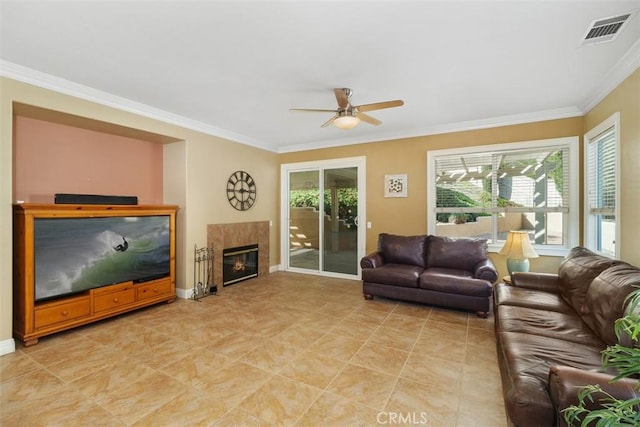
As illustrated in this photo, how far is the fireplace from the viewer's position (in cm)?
497

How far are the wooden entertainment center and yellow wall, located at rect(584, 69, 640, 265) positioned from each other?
519cm

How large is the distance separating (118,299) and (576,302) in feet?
15.8

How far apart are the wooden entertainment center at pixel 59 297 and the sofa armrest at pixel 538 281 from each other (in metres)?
4.58

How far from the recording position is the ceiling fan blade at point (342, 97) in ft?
9.31

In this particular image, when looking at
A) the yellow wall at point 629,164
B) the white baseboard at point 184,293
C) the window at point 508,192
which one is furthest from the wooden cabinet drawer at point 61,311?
the yellow wall at point 629,164

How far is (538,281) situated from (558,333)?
1.25 meters

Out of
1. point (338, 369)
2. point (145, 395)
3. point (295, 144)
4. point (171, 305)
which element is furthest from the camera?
point (295, 144)

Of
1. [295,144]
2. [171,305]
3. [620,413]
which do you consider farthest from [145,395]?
[295,144]

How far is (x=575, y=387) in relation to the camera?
128 centimetres

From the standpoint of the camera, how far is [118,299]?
3.48 metres

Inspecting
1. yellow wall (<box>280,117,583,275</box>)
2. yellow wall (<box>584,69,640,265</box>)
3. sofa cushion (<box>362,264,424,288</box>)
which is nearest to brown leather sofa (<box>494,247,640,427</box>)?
yellow wall (<box>584,69,640,265</box>)

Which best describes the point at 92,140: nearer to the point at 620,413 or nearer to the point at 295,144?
the point at 295,144

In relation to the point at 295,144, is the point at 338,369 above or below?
below

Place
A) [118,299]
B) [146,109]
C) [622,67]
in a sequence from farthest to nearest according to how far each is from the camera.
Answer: [146,109] → [118,299] → [622,67]
